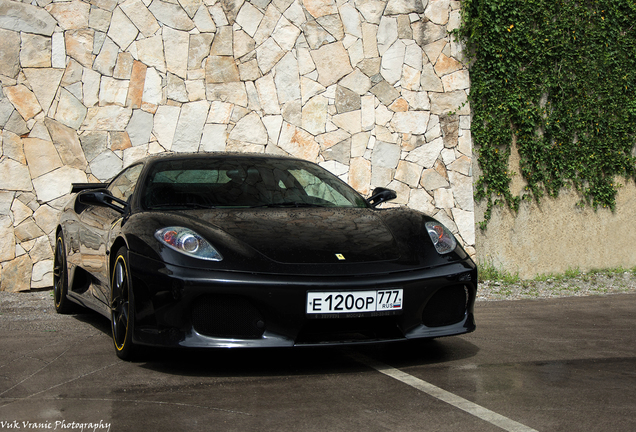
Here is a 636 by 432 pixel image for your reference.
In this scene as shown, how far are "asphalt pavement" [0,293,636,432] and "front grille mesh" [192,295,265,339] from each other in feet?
0.84

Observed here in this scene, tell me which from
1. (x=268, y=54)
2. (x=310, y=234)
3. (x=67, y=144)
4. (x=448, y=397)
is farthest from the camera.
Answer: (x=268, y=54)

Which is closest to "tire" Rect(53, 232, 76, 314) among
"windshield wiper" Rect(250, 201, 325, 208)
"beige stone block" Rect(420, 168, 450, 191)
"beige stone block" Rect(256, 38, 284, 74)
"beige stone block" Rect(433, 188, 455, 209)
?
"windshield wiper" Rect(250, 201, 325, 208)

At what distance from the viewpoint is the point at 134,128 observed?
26.4 feet

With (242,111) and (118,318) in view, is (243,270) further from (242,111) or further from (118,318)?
(242,111)

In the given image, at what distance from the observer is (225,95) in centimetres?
832

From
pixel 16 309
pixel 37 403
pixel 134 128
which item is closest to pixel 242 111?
pixel 134 128

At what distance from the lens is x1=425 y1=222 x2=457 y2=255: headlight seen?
171 inches

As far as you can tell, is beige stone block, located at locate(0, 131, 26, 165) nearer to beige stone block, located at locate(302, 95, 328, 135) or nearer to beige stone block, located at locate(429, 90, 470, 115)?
beige stone block, located at locate(302, 95, 328, 135)

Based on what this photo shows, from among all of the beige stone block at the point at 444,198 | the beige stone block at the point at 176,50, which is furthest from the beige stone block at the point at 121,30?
the beige stone block at the point at 444,198

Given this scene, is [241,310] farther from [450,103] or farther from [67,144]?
[450,103]

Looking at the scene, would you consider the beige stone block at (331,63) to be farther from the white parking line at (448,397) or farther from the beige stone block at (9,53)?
the white parking line at (448,397)

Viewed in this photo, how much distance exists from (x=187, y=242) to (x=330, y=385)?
106cm

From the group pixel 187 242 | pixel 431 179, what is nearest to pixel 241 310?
pixel 187 242

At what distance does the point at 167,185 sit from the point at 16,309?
2662mm
